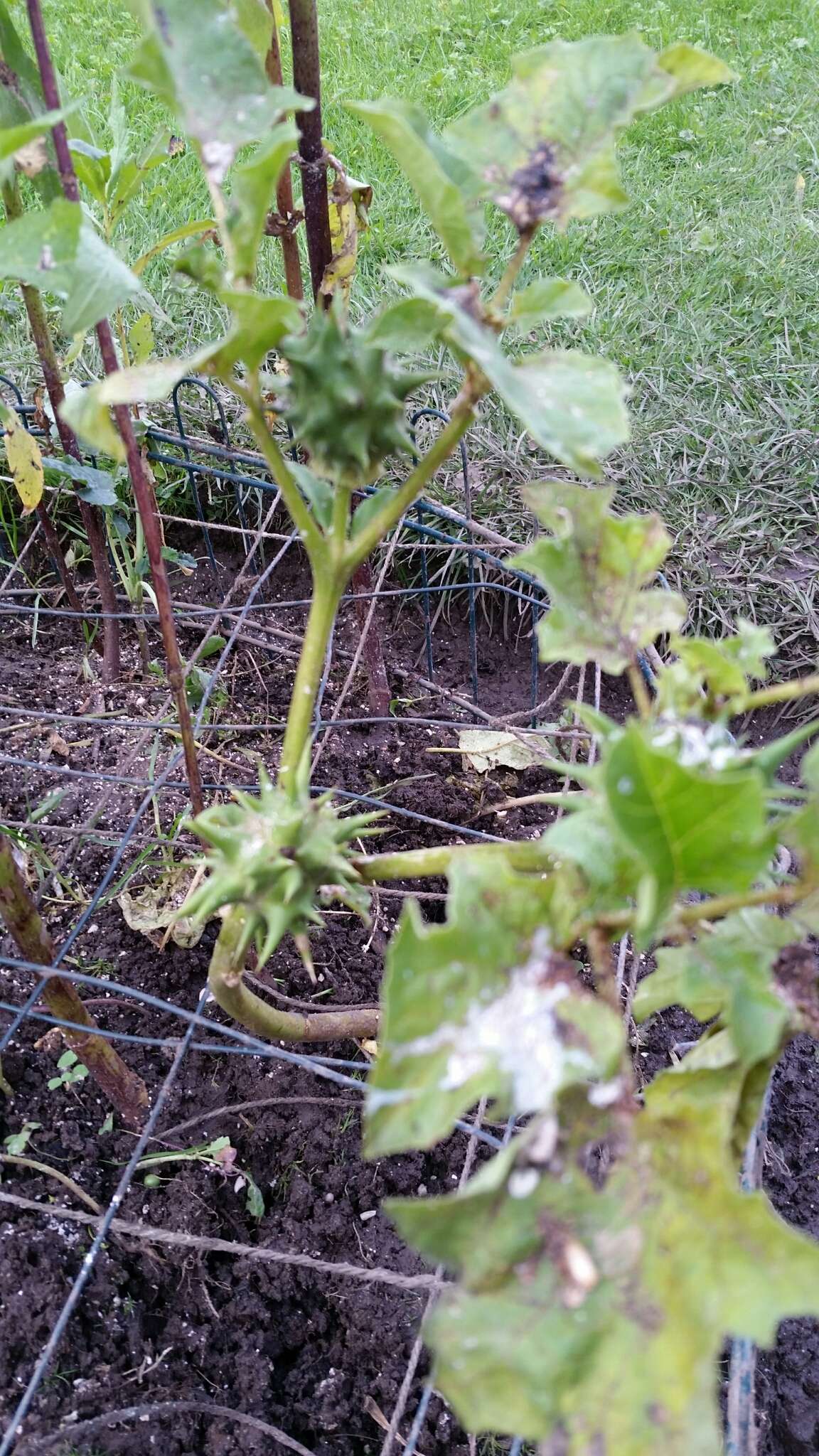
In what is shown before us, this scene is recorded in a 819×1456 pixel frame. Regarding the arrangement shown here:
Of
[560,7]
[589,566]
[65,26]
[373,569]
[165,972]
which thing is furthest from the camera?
[560,7]

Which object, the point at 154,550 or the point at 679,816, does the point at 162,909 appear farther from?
the point at 679,816

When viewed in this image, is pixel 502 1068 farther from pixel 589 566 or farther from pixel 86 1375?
pixel 86 1375

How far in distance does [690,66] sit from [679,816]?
1.62 feet

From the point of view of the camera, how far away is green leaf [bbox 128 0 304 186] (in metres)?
0.61

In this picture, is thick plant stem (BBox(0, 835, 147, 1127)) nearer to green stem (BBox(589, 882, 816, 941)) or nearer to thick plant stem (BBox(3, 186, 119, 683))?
green stem (BBox(589, 882, 816, 941))

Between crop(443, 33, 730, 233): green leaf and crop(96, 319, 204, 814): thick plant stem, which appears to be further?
crop(96, 319, 204, 814): thick plant stem

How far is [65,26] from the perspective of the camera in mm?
3771

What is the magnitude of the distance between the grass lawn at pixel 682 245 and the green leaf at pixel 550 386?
111cm

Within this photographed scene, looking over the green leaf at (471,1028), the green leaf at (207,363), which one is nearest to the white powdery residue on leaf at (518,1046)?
the green leaf at (471,1028)

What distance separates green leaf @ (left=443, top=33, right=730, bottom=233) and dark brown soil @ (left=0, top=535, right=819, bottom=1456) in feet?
3.02

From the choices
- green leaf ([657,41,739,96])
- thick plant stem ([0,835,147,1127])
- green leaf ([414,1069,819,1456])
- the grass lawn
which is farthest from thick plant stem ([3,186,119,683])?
green leaf ([414,1069,819,1456])

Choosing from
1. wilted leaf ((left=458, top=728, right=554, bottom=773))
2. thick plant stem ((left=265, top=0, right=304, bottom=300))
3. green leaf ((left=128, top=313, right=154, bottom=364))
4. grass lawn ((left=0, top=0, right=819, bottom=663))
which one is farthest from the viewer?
grass lawn ((left=0, top=0, right=819, bottom=663))

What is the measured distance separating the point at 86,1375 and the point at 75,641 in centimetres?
125

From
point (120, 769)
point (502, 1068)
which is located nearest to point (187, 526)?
point (120, 769)
